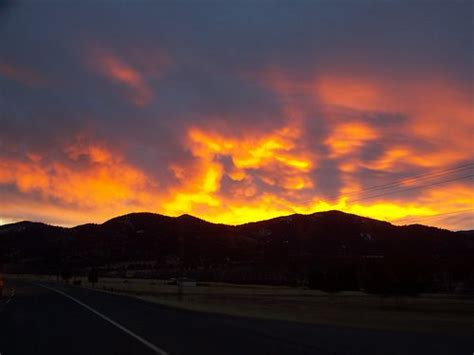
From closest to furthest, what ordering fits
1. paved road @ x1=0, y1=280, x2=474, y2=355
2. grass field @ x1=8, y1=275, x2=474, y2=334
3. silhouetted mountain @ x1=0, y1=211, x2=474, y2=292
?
1. paved road @ x1=0, y1=280, x2=474, y2=355
2. grass field @ x1=8, y1=275, x2=474, y2=334
3. silhouetted mountain @ x1=0, y1=211, x2=474, y2=292

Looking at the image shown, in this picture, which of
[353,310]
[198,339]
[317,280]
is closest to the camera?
[198,339]

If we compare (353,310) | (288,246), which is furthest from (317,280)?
(288,246)

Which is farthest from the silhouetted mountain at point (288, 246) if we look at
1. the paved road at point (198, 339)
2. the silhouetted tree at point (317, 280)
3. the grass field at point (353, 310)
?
the paved road at point (198, 339)

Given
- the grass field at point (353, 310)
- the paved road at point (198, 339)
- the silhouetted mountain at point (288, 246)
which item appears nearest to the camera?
the paved road at point (198, 339)

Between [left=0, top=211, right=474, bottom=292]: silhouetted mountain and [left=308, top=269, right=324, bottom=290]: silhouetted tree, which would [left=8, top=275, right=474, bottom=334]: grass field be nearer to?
[left=308, top=269, right=324, bottom=290]: silhouetted tree

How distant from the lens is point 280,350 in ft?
52.7

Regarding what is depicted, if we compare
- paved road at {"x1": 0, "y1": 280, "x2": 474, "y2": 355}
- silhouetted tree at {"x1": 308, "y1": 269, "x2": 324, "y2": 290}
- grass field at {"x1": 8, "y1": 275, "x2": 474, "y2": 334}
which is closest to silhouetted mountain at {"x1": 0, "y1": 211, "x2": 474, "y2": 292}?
silhouetted tree at {"x1": 308, "y1": 269, "x2": 324, "y2": 290}

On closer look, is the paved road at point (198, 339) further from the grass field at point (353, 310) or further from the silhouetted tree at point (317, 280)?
the silhouetted tree at point (317, 280)

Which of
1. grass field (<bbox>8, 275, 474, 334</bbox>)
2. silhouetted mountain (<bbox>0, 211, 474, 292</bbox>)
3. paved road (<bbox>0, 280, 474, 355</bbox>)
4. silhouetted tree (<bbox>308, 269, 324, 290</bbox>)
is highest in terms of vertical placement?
silhouetted mountain (<bbox>0, 211, 474, 292</bbox>)

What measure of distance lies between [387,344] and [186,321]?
10871 millimetres

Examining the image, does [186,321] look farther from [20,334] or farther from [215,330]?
[20,334]

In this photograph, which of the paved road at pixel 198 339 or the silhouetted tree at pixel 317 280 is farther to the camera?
the silhouetted tree at pixel 317 280

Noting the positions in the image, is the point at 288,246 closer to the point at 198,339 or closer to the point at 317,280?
the point at 317,280

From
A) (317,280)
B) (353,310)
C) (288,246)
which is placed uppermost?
(288,246)
